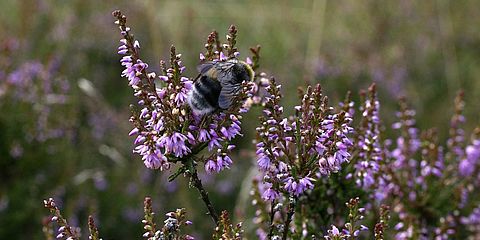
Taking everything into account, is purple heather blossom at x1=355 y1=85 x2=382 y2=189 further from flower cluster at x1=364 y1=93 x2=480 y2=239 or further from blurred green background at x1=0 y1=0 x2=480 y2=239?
blurred green background at x1=0 y1=0 x2=480 y2=239

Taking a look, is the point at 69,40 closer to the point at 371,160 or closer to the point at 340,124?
the point at 371,160

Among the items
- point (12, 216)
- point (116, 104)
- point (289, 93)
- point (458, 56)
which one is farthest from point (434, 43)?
point (12, 216)

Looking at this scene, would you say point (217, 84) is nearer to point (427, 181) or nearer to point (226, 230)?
point (226, 230)

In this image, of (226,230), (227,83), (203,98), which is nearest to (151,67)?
Answer: (227,83)

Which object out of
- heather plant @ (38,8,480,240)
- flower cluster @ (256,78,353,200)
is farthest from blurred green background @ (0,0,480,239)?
flower cluster @ (256,78,353,200)

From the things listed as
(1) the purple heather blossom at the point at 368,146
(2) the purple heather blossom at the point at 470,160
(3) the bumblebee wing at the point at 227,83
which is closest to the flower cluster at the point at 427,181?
(2) the purple heather blossom at the point at 470,160
